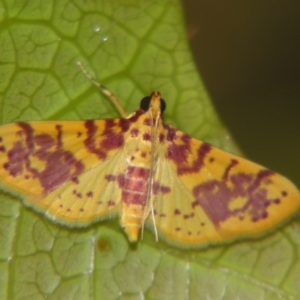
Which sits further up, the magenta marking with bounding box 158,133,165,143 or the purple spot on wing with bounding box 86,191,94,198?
the magenta marking with bounding box 158,133,165,143

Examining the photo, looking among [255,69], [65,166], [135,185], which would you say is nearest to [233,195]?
[135,185]

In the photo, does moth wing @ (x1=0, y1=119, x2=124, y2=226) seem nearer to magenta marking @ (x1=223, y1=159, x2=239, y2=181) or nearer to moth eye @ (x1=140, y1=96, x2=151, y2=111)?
moth eye @ (x1=140, y1=96, x2=151, y2=111)

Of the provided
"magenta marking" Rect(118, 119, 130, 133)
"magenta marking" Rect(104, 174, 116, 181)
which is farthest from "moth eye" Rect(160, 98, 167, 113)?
"magenta marking" Rect(104, 174, 116, 181)

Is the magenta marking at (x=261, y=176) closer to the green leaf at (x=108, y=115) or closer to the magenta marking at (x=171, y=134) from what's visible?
the green leaf at (x=108, y=115)

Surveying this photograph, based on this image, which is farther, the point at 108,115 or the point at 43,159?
the point at 108,115

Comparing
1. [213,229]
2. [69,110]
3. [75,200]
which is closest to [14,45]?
[69,110]

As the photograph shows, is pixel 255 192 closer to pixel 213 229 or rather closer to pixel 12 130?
pixel 213 229

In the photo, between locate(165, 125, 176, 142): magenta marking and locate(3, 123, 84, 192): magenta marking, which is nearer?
locate(3, 123, 84, 192): magenta marking

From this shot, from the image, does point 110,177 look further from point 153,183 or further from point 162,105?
point 162,105
